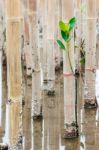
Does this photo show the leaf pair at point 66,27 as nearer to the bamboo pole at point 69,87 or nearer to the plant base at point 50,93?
the bamboo pole at point 69,87

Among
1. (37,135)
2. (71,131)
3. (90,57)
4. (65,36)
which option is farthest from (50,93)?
(65,36)

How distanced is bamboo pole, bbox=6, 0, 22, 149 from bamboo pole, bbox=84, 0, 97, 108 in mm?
3465

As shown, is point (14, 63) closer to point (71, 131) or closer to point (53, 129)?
point (71, 131)

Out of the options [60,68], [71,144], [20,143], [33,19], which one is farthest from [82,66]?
[20,143]

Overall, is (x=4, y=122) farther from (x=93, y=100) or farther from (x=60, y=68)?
(x=60, y=68)

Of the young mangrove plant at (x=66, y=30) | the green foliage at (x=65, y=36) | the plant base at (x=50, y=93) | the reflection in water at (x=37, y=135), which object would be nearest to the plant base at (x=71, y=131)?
the reflection in water at (x=37, y=135)

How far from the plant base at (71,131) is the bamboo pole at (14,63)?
5.24ft

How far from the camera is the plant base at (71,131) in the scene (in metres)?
10.4

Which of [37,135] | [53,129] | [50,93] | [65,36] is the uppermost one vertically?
[65,36]

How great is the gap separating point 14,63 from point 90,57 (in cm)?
369

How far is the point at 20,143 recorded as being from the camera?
9.20 metres

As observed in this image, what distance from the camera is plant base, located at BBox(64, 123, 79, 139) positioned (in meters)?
10.4

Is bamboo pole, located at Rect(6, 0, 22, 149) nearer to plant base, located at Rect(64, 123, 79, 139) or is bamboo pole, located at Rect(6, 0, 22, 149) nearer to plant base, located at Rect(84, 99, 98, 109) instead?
plant base, located at Rect(64, 123, 79, 139)

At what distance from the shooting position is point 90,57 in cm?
1216
